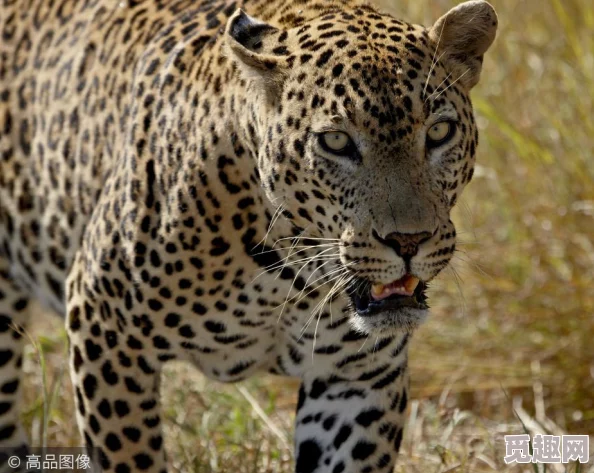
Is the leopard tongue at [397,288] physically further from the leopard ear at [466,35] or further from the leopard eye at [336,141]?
the leopard ear at [466,35]

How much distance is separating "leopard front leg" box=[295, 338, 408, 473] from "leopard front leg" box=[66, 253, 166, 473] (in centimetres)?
62

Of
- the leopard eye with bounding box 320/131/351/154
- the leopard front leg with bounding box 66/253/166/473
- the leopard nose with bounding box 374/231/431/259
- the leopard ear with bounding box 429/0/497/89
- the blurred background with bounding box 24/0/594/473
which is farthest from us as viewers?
the blurred background with bounding box 24/0/594/473

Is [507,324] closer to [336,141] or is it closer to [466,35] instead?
[466,35]

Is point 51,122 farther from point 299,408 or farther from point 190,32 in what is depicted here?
point 299,408

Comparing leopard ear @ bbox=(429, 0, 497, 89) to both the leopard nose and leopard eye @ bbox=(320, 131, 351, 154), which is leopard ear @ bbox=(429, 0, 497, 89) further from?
the leopard nose

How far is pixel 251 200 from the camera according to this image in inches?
182

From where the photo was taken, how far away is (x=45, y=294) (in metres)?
5.82

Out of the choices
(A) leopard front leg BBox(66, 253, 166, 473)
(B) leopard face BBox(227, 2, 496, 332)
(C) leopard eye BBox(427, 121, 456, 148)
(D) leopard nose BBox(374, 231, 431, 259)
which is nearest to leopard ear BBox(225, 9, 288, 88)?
(B) leopard face BBox(227, 2, 496, 332)

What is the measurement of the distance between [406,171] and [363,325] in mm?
571

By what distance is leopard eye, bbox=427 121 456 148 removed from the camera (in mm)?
4215

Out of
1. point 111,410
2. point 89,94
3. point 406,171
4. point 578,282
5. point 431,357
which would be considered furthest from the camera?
point 431,357

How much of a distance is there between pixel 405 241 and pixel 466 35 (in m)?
0.86

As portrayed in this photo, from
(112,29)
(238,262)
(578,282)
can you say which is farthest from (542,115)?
(238,262)

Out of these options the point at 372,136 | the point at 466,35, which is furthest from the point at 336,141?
the point at 466,35
